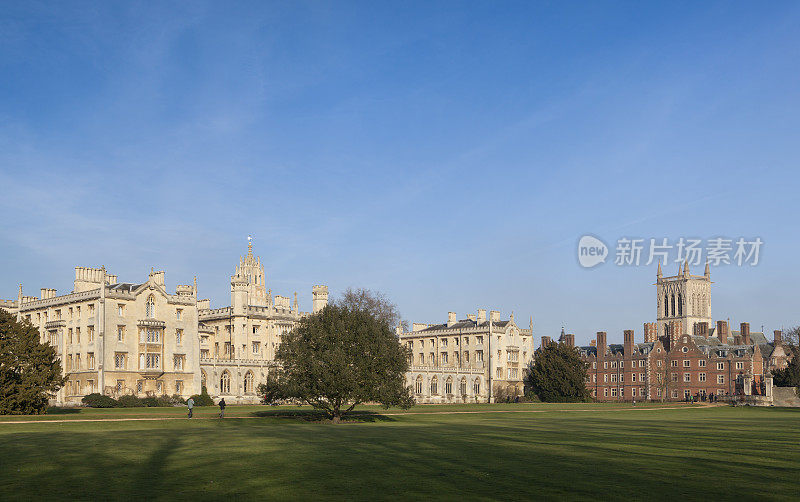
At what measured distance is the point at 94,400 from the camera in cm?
7106

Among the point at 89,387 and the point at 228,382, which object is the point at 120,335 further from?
the point at 228,382

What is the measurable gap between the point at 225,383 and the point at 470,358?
43633 millimetres

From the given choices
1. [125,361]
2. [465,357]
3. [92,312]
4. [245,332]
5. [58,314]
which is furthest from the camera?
[465,357]

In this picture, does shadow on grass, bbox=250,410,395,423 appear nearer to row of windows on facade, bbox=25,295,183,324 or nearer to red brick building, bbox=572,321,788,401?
row of windows on facade, bbox=25,295,183,324

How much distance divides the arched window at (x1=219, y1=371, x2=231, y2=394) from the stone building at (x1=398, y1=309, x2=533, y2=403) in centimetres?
2644

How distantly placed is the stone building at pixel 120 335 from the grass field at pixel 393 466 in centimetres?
4449

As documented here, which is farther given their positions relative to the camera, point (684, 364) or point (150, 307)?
point (684, 364)

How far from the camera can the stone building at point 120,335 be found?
78.5 m

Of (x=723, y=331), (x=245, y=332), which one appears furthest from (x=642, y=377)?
(x=245, y=332)

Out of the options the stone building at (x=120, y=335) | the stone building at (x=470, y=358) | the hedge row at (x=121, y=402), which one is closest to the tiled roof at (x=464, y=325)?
the stone building at (x=470, y=358)

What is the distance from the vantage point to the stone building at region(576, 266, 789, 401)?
366 ft

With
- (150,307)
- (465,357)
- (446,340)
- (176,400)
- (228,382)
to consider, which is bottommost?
(176,400)

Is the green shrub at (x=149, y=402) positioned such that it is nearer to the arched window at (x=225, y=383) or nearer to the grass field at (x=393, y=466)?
the arched window at (x=225, y=383)

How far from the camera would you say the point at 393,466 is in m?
22.9
